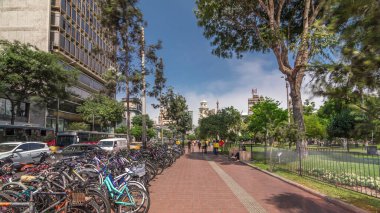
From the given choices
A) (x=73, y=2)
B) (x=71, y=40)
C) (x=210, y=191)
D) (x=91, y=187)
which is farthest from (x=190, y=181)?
(x=73, y=2)

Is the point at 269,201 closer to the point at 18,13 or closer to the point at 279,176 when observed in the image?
the point at 279,176

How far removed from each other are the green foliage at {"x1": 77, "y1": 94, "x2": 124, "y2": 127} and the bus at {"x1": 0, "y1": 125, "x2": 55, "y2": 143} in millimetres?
14521

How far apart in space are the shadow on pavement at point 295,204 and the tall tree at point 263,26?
7634 millimetres

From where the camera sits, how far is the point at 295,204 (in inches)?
279

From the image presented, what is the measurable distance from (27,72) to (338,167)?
2424 cm

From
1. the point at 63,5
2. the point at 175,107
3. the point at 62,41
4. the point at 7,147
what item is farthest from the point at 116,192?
the point at 63,5

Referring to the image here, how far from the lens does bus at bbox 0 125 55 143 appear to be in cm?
2267

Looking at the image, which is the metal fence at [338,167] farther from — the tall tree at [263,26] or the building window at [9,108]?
the building window at [9,108]

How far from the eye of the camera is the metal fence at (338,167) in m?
8.41

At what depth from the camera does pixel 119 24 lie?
16.9 metres

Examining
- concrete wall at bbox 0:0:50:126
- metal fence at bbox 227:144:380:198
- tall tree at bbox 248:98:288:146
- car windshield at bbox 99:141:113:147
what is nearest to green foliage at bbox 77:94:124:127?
concrete wall at bbox 0:0:50:126

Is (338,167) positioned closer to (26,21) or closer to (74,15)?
(26,21)

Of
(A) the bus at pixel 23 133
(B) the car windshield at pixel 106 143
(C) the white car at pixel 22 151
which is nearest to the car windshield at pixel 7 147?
(C) the white car at pixel 22 151

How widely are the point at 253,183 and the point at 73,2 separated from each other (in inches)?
1776
